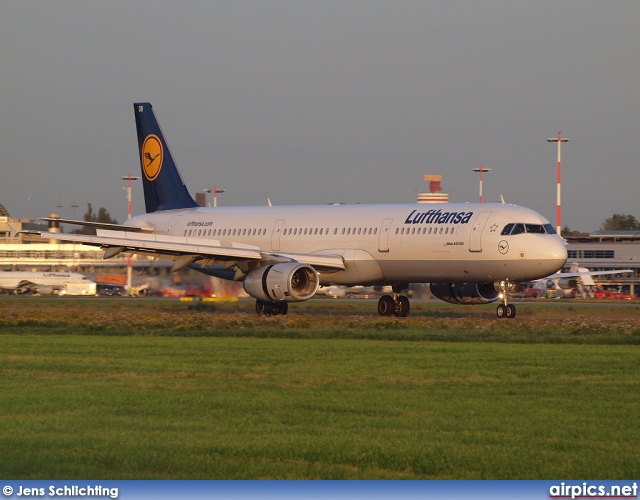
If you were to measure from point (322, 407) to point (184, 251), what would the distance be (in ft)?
77.1

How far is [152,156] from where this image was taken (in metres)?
46.7

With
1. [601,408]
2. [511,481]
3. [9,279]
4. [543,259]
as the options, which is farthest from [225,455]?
[9,279]

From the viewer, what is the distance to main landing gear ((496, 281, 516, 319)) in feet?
115

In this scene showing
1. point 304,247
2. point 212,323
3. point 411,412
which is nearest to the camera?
point 411,412

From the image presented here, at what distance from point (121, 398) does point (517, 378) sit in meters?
6.48

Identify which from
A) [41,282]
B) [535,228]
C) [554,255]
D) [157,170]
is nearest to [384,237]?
[535,228]

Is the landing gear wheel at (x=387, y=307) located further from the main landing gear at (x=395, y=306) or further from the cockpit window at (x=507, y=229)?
the cockpit window at (x=507, y=229)

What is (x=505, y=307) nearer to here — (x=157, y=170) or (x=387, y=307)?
(x=387, y=307)

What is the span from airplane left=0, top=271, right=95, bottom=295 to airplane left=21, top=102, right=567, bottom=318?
36650mm

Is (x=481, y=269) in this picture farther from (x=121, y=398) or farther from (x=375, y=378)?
(x=121, y=398)

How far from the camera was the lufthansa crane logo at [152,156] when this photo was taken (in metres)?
46.4

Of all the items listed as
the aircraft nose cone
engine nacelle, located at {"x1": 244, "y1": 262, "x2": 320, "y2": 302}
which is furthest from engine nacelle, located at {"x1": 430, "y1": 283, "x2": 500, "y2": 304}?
engine nacelle, located at {"x1": 244, "y1": 262, "x2": 320, "y2": 302}

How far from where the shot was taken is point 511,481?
31.3 feet

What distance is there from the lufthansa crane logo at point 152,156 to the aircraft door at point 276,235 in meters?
7.50
